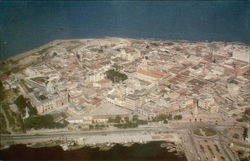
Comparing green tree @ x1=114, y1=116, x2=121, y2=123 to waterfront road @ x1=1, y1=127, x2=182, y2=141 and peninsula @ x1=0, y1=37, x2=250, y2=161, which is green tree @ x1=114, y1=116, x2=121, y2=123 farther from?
waterfront road @ x1=1, y1=127, x2=182, y2=141

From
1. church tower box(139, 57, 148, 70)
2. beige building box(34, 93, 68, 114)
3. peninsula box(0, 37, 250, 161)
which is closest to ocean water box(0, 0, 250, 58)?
peninsula box(0, 37, 250, 161)

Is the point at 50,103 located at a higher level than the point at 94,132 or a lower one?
higher

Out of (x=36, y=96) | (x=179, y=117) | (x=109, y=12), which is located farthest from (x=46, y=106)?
(x=109, y=12)

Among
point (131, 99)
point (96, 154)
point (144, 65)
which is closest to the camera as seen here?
point (96, 154)

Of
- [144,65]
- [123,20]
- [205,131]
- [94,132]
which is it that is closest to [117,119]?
[94,132]

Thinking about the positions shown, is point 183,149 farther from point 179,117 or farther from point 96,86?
point 96,86

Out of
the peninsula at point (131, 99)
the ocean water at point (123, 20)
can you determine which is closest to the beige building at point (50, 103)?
the peninsula at point (131, 99)

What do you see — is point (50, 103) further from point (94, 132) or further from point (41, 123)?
point (94, 132)

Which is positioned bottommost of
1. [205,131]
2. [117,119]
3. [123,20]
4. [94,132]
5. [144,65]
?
[205,131]
